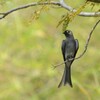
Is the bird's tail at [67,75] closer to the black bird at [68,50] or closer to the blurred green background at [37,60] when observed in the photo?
the black bird at [68,50]

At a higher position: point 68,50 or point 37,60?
point 68,50

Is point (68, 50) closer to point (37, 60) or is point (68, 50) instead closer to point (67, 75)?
point (67, 75)

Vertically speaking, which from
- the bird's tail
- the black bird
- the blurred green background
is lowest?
the blurred green background

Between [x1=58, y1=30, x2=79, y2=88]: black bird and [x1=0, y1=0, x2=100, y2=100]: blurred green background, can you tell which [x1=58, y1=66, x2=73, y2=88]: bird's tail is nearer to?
[x1=58, y1=30, x2=79, y2=88]: black bird

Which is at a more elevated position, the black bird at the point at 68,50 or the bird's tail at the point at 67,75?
the black bird at the point at 68,50

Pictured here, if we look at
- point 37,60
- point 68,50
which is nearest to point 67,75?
point 68,50

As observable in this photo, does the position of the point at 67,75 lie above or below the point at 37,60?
above

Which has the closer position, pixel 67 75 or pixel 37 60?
pixel 67 75

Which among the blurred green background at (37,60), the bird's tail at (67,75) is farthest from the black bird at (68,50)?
the blurred green background at (37,60)

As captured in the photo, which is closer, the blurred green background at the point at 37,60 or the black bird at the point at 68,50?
the black bird at the point at 68,50

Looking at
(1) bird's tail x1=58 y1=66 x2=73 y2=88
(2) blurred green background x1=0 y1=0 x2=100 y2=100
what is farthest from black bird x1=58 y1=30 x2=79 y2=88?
(2) blurred green background x1=0 y1=0 x2=100 y2=100

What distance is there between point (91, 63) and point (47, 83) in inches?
21.0

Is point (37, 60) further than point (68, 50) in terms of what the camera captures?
Yes

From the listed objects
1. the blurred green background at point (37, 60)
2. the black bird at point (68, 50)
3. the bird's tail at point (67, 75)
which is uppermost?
the black bird at point (68, 50)
